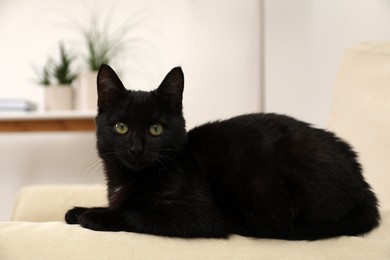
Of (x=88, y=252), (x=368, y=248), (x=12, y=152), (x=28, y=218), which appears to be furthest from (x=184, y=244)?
(x=12, y=152)

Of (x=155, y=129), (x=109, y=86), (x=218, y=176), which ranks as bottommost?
(x=218, y=176)

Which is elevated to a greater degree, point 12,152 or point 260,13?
point 260,13

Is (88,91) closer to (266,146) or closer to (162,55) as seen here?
(162,55)

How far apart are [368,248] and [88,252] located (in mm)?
525

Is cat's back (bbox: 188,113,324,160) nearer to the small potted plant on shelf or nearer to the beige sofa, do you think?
the beige sofa

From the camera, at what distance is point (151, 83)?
9.46 feet

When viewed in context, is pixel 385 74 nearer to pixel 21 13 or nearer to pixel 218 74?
pixel 218 74

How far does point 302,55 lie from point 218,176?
183cm

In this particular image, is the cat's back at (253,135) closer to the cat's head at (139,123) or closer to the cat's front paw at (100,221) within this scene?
the cat's head at (139,123)

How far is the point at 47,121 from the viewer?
2404mm

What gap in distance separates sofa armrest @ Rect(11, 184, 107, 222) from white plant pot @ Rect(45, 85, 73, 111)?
968 mm

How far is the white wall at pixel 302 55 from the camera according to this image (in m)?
2.71

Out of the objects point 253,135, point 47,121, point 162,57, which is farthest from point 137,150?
point 162,57

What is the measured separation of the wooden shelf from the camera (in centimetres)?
234
